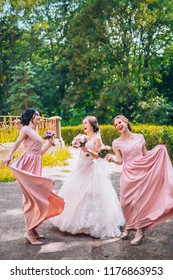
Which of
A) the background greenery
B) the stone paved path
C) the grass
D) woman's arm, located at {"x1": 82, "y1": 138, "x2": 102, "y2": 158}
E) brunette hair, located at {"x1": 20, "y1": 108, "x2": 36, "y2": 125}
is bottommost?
the grass

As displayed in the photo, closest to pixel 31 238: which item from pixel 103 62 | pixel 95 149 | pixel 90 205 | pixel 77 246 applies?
pixel 77 246

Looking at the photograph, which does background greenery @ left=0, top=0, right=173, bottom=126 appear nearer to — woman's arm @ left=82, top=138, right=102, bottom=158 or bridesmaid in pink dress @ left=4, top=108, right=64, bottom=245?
woman's arm @ left=82, top=138, right=102, bottom=158

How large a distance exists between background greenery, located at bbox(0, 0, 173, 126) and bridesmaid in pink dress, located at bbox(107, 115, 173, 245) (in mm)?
18864

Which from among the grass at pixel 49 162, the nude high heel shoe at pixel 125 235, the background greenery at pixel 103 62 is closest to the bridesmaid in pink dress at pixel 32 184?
the nude high heel shoe at pixel 125 235

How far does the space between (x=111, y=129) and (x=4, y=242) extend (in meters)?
15.2

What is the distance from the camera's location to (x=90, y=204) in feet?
18.6

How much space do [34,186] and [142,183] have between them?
1.35m

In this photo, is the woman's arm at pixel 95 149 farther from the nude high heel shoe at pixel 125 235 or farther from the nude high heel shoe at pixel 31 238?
the nude high heel shoe at pixel 31 238

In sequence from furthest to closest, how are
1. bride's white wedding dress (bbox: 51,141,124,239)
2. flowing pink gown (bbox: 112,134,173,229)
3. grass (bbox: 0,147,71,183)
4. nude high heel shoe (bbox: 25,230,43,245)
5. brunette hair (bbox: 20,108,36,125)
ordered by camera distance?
1. grass (bbox: 0,147,71,183)
2. bride's white wedding dress (bbox: 51,141,124,239)
3. brunette hair (bbox: 20,108,36,125)
4. nude high heel shoe (bbox: 25,230,43,245)
5. flowing pink gown (bbox: 112,134,173,229)

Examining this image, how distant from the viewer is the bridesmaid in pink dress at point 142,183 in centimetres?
504

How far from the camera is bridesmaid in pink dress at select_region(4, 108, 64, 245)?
5105 millimetres

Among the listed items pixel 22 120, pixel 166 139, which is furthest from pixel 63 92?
pixel 22 120

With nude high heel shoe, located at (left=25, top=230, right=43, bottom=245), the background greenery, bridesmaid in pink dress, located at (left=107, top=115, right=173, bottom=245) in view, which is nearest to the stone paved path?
nude high heel shoe, located at (left=25, top=230, right=43, bottom=245)

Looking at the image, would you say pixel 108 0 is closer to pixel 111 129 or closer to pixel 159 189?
pixel 111 129
